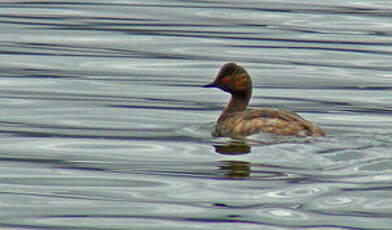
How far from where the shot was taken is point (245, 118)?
1530 cm

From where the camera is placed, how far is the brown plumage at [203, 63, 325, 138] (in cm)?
1478

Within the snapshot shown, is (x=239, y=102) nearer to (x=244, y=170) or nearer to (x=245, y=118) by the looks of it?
(x=245, y=118)

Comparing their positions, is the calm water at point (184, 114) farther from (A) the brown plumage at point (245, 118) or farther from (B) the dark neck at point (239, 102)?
(B) the dark neck at point (239, 102)

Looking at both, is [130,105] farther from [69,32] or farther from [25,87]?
[69,32]

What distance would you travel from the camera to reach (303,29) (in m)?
24.2

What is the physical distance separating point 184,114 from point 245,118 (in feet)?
6.79

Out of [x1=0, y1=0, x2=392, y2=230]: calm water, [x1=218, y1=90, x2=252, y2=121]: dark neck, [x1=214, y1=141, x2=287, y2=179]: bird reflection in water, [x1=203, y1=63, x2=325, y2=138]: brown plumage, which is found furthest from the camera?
[x1=218, y1=90, x2=252, y2=121]: dark neck

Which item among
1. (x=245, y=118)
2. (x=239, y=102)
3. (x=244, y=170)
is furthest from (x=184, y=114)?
(x=244, y=170)

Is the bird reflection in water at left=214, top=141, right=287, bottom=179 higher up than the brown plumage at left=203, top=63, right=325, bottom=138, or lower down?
lower down

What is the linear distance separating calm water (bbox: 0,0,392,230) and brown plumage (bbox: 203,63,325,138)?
0.54 feet

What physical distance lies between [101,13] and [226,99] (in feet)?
22.3

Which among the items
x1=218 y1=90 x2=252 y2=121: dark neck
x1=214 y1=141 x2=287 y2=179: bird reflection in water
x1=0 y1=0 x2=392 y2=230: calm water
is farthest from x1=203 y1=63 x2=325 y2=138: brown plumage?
x1=214 y1=141 x2=287 y2=179: bird reflection in water

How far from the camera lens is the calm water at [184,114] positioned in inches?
460

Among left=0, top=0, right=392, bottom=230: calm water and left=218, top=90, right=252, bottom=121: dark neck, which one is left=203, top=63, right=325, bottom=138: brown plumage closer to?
left=218, top=90, right=252, bottom=121: dark neck
